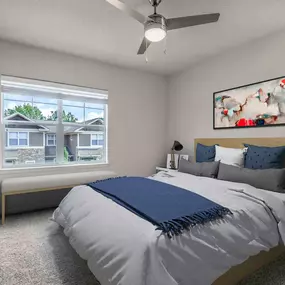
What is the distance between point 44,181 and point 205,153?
236 cm

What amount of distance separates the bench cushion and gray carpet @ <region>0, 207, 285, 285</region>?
1.63 ft

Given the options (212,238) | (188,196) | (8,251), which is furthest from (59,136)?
(212,238)

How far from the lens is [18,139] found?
3.19 metres

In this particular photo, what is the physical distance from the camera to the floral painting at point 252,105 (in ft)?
8.86

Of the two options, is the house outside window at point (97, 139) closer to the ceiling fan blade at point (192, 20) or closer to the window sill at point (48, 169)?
the window sill at point (48, 169)

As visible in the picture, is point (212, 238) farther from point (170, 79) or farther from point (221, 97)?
point (170, 79)

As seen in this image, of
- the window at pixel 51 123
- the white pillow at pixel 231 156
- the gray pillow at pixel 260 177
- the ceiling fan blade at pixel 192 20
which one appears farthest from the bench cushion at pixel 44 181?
the ceiling fan blade at pixel 192 20

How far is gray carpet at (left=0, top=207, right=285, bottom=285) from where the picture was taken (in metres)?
1.62

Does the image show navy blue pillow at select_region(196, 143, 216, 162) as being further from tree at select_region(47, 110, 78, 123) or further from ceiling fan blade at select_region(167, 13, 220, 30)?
tree at select_region(47, 110, 78, 123)

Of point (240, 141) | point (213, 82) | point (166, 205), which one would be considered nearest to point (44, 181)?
point (166, 205)

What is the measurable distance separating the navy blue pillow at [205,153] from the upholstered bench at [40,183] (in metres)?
1.53

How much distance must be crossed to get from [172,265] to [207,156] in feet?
7.29

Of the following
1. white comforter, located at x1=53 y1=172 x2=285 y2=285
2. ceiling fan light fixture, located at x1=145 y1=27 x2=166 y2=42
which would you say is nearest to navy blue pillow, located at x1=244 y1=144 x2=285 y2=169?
white comforter, located at x1=53 y1=172 x2=285 y2=285

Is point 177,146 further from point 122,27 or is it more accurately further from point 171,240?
point 171,240
